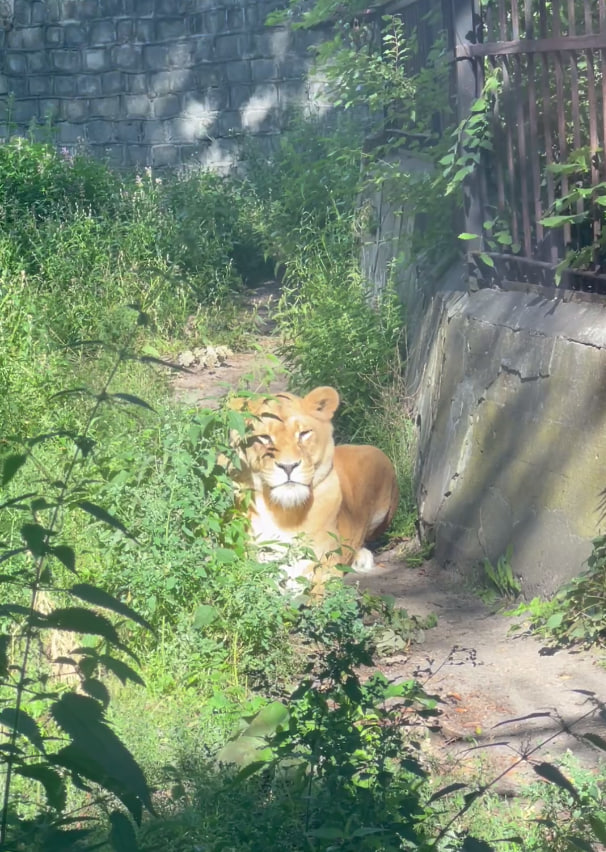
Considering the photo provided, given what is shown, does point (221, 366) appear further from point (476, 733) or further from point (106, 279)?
point (476, 733)

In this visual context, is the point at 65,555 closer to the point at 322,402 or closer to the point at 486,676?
the point at 486,676

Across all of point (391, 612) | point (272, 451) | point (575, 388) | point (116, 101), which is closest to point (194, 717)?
point (391, 612)

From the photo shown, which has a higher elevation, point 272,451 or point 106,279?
point 106,279

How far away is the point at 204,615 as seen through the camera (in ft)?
15.4

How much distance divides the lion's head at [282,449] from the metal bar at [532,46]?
6.59ft

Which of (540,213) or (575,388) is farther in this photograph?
(540,213)

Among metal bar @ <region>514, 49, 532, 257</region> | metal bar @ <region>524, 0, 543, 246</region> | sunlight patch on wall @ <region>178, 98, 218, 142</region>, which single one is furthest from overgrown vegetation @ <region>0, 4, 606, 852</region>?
sunlight patch on wall @ <region>178, 98, 218, 142</region>

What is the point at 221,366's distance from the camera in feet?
32.4

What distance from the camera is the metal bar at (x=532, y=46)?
205 inches

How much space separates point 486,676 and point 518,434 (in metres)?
1.32

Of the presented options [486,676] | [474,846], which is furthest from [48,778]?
[486,676]

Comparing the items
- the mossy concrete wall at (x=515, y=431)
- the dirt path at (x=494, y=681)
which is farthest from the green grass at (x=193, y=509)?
the mossy concrete wall at (x=515, y=431)

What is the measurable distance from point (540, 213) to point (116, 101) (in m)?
10.2

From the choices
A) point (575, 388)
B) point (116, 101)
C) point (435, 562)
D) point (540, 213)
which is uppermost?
point (116, 101)
